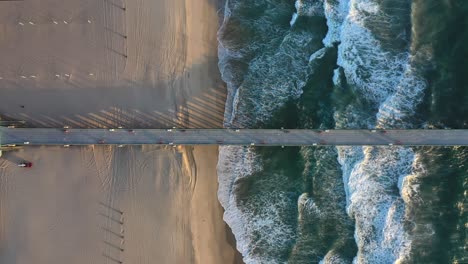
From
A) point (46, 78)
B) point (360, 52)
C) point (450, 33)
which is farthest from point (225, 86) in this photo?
point (450, 33)

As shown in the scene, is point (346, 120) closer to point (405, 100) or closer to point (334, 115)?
point (334, 115)

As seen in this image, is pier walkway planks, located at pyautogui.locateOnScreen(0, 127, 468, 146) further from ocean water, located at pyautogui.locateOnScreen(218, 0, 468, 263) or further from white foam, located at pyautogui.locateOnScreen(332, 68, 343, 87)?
white foam, located at pyautogui.locateOnScreen(332, 68, 343, 87)

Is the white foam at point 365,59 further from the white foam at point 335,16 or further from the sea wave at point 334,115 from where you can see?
the white foam at point 335,16

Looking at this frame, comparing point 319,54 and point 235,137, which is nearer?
point 235,137

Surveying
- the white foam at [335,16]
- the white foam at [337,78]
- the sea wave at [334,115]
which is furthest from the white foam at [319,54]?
the white foam at [337,78]

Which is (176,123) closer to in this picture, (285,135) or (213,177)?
(213,177)

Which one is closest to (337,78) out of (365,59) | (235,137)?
(365,59)
